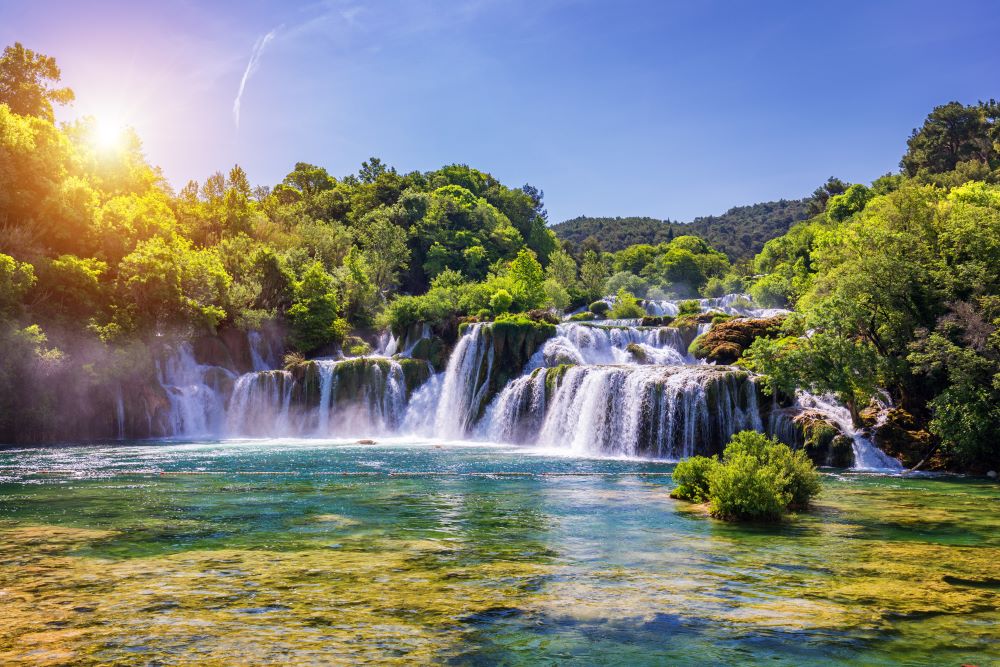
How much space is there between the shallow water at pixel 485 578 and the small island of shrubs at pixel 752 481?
0.51 metres

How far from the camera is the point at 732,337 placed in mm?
34250

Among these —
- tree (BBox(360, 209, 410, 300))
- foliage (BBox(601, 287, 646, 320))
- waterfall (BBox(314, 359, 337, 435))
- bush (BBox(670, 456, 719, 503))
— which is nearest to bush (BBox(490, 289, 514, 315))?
foliage (BBox(601, 287, 646, 320))

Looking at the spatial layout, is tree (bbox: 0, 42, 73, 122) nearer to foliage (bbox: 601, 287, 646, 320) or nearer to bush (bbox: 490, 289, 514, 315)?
bush (bbox: 490, 289, 514, 315)

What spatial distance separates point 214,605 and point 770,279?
6719cm

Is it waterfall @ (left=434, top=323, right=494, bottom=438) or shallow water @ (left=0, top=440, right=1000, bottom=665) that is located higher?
waterfall @ (left=434, top=323, right=494, bottom=438)

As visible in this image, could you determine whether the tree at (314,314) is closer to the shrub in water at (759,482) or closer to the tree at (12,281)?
the tree at (12,281)

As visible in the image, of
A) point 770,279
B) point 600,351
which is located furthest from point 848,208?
point 600,351

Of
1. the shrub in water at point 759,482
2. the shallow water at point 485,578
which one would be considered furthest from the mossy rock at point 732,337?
the shrub in water at point 759,482

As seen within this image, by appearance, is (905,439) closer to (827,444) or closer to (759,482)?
(827,444)

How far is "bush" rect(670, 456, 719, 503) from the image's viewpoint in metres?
15.7

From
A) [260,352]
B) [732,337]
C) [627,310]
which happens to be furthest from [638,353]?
[260,352]

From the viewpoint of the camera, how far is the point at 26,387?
32531 millimetres

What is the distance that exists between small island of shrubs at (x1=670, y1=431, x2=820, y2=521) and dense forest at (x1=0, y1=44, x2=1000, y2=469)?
989 centimetres

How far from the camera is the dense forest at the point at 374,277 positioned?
24.0 meters
